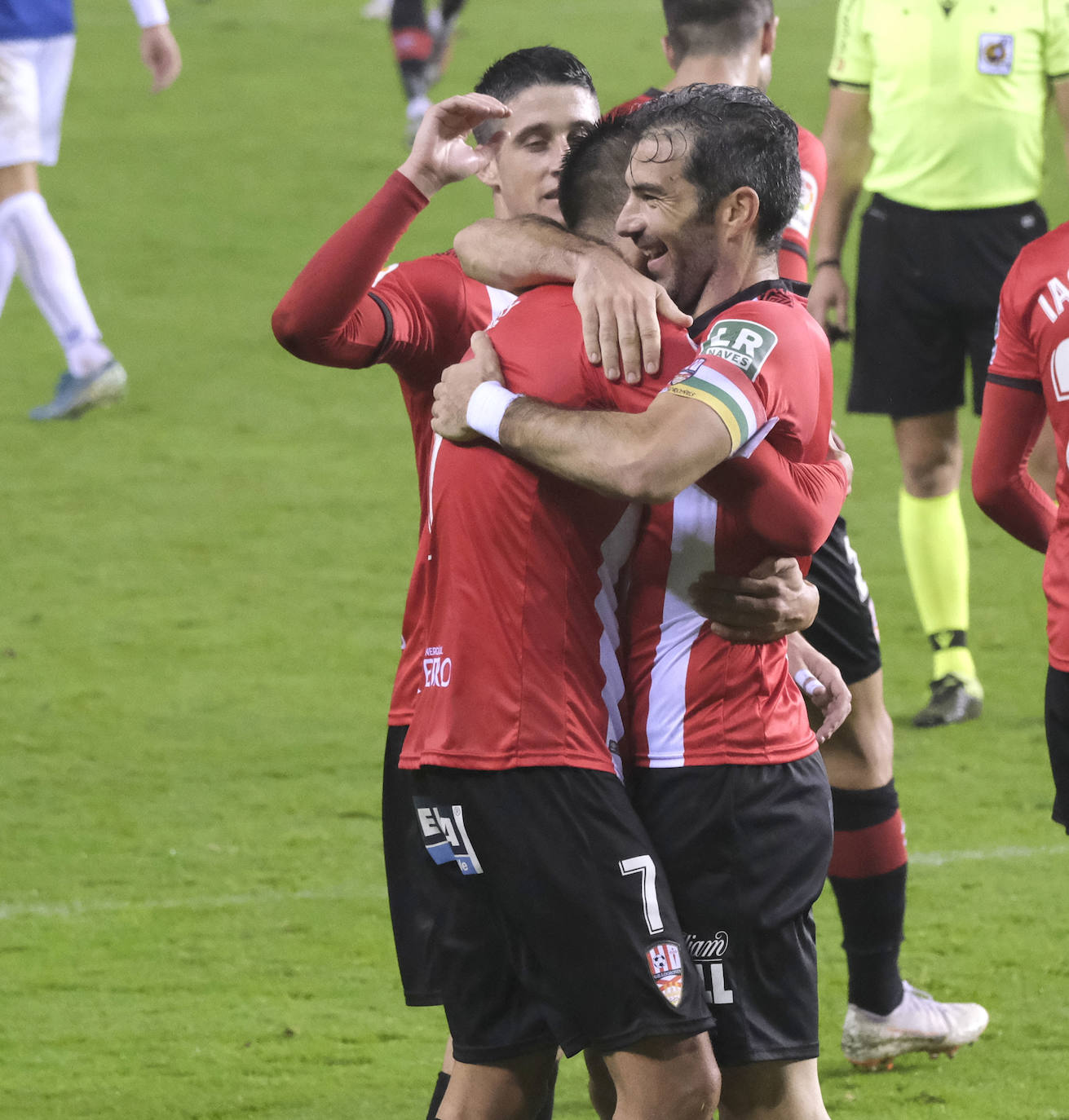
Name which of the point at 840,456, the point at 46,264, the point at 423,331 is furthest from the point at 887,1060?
the point at 46,264

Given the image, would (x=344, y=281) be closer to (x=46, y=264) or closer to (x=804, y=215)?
(x=804, y=215)

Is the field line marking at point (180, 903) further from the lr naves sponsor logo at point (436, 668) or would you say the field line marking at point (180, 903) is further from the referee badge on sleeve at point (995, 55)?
the referee badge on sleeve at point (995, 55)

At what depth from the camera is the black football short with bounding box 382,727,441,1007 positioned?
291cm

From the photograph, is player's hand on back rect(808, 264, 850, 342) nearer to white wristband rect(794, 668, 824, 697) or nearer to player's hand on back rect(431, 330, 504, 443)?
white wristband rect(794, 668, 824, 697)

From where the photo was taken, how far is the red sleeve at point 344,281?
2691 mm

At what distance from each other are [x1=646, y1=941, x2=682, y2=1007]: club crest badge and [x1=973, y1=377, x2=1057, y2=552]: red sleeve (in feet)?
3.71

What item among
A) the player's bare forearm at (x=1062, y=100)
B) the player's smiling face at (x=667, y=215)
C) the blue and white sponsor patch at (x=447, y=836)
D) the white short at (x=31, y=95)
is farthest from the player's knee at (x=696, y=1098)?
the white short at (x=31, y=95)

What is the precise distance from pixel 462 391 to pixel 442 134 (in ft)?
1.71

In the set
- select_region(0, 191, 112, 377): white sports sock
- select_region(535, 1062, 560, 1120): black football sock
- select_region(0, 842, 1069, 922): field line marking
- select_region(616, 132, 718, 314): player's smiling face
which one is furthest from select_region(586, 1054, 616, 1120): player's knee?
select_region(0, 191, 112, 377): white sports sock

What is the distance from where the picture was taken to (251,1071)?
3.71 metres

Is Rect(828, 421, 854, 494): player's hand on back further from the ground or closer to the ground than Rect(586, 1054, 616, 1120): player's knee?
further from the ground

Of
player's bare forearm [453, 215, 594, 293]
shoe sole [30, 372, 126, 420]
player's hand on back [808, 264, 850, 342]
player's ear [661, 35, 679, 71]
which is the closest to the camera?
player's bare forearm [453, 215, 594, 293]

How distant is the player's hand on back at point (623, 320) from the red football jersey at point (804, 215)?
3.11ft

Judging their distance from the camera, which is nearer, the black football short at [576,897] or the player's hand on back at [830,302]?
the black football short at [576,897]
